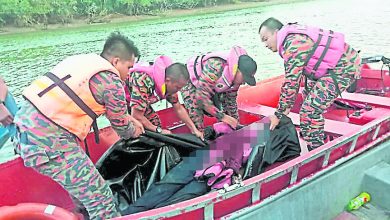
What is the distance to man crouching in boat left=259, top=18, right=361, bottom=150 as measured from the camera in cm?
300

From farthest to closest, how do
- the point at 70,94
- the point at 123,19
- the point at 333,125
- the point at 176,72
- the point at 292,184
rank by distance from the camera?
the point at 123,19 → the point at 333,125 → the point at 176,72 → the point at 292,184 → the point at 70,94

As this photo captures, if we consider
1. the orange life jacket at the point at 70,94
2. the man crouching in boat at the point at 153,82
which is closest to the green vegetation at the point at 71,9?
the man crouching in boat at the point at 153,82

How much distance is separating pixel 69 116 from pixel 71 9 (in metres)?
20.8

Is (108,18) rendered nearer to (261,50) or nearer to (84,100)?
(261,50)

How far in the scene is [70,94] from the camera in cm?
203

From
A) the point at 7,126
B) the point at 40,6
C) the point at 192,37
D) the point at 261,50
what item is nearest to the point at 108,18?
the point at 40,6

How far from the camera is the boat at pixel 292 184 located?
92.3 inches

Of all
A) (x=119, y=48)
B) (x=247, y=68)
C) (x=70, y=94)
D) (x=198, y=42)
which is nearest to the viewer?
(x=70, y=94)

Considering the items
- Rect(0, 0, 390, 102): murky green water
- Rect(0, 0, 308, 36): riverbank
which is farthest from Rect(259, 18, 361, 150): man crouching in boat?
Rect(0, 0, 308, 36): riverbank

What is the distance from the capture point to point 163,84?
2857mm

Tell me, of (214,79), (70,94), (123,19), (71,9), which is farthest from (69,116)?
(71,9)

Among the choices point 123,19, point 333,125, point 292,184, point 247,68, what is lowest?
point 123,19

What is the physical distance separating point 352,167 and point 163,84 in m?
1.51

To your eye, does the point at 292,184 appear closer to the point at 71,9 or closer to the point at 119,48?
the point at 119,48
